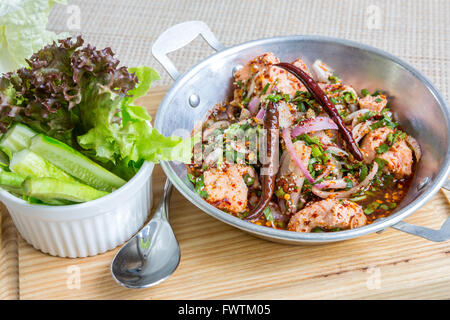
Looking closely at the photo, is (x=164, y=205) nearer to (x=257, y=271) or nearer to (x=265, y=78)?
(x=257, y=271)

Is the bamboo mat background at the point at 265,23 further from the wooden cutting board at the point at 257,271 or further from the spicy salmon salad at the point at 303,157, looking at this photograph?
the wooden cutting board at the point at 257,271

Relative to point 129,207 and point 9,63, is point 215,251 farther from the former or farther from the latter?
point 9,63

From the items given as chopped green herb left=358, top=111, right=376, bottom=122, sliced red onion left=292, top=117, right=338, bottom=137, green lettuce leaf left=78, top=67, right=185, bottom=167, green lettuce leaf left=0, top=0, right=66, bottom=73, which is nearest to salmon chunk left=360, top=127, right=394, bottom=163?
chopped green herb left=358, top=111, right=376, bottom=122

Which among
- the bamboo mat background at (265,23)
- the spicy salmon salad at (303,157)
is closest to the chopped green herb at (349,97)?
the spicy salmon salad at (303,157)

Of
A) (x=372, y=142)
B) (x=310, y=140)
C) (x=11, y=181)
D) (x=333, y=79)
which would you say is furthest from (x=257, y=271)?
(x=333, y=79)

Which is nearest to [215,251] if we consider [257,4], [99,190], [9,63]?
[99,190]

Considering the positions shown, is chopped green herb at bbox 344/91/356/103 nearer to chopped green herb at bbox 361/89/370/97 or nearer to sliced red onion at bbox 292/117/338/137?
chopped green herb at bbox 361/89/370/97
